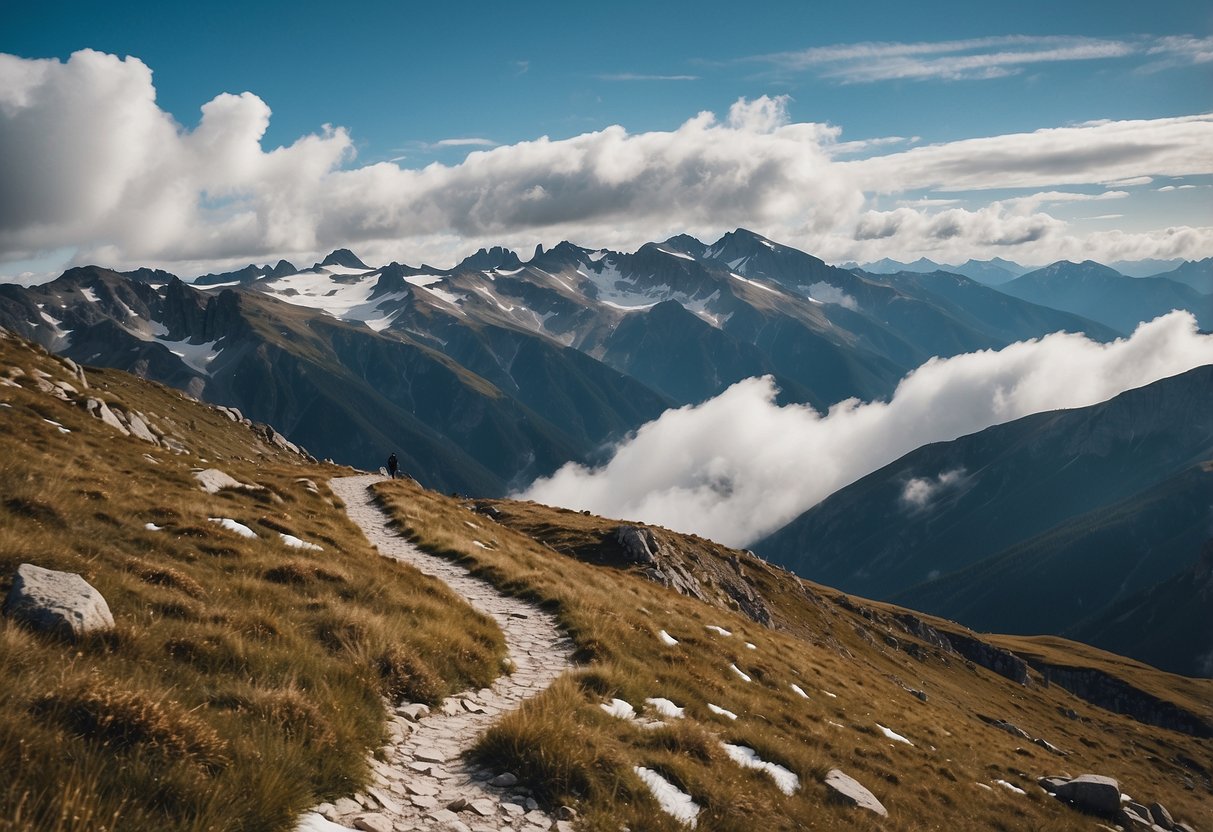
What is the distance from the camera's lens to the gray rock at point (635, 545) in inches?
2203

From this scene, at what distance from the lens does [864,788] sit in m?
14.9

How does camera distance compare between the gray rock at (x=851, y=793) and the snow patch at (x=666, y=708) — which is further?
the snow patch at (x=666, y=708)

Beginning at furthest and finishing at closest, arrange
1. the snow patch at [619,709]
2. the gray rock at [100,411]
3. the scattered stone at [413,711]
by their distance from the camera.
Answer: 1. the gray rock at [100,411]
2. the snow patch at [619,709]
3. the scattered stone at [413,711]

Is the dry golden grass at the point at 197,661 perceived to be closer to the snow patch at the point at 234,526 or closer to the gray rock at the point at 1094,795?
the snow patch at the point at 234,526

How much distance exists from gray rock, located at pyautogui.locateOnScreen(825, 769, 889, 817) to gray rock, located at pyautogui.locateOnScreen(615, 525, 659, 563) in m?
41.0

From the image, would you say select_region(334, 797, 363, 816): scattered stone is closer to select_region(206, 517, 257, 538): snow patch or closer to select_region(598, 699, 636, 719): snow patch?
select_region(598, 699, 636, 719): snow patch

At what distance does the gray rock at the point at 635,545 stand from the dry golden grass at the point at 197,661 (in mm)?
35690

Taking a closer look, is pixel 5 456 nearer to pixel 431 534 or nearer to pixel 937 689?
pixel 431 534

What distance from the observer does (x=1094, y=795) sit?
2342 cm

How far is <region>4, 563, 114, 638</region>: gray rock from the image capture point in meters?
8.49

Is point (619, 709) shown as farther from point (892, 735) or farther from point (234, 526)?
point (892, 735)

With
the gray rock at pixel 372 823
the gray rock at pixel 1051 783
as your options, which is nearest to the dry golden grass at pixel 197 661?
the gray rock at pixel 372 823

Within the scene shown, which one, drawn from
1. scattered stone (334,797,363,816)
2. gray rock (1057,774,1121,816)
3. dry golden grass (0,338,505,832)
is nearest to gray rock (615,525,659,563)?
gray rock (1057,774,1121,816)

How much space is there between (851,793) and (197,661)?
12.6 metres
